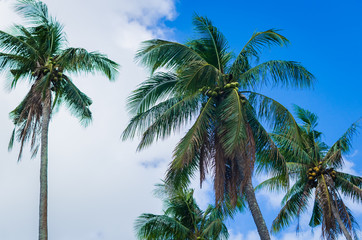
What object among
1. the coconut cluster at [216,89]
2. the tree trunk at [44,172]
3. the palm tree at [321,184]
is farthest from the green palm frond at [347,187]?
the tree trunk at [44,172]

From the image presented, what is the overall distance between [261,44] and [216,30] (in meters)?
1.58

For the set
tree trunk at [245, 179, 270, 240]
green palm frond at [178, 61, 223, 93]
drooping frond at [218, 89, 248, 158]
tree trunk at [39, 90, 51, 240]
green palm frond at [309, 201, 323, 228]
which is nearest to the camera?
drooping frond at [218, 89, 248, 158]

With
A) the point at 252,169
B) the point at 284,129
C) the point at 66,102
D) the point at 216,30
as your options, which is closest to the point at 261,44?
the point at 216,30

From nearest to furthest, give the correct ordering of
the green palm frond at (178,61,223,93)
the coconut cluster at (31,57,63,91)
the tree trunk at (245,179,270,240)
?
the tree trunk at (245,179,270,240)
the green palm frond at (178,61,223,93)
the coconut cluster at (31,57,63,91)

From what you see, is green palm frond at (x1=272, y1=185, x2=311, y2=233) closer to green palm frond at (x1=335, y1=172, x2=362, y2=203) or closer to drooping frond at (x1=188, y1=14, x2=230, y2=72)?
green palm frond at (x1=335, y1=172, x2=362, y2=203)

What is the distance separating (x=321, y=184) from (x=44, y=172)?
1127 centimetres

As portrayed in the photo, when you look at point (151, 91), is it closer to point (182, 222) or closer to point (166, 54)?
point (166, 54)

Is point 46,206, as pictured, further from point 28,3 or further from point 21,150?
point 28,3

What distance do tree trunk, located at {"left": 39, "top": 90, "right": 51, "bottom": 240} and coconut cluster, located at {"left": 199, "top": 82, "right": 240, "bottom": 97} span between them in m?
5.09

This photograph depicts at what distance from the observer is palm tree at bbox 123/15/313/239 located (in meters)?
14.6

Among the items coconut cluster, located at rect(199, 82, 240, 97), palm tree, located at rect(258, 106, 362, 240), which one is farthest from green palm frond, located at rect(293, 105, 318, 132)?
coconut cluster, located at rect(199, 82, 240, 97)

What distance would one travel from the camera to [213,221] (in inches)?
804

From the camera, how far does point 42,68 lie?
1652cm

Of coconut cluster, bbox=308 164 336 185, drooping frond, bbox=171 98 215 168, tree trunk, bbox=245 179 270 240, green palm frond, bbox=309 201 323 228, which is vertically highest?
coconut cluster, bbox=308 164 336 185
